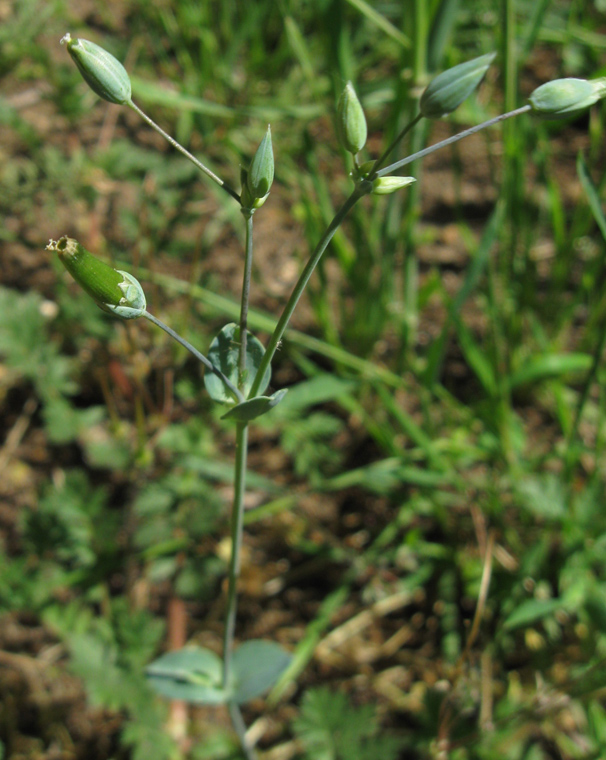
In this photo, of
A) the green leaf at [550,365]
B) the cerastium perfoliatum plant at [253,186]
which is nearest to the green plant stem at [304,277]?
the cerastium perfoliatum plant at [253,186]

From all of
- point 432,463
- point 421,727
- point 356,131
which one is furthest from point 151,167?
point 421,727

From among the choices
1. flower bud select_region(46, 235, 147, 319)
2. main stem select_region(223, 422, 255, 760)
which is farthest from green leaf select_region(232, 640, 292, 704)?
flower bud select_region(46, 235, 147, 319)

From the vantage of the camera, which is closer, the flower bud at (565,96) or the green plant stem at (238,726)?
the flower bud at (565,96)

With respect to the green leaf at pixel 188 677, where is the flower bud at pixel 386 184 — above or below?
above

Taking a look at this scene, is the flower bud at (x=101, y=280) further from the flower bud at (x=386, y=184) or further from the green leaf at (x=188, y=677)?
the green leaf at (x=188, y=677)

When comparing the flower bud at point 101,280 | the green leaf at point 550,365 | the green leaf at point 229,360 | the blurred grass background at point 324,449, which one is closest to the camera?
the flower bud at point 101,280

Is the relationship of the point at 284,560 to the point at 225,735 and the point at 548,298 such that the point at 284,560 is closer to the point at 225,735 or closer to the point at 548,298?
the point at 225,735

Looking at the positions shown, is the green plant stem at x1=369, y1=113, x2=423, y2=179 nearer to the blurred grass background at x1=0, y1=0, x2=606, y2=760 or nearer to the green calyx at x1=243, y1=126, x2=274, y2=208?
the green calyx at x1=243, y1=126, x2=274, y2=208
